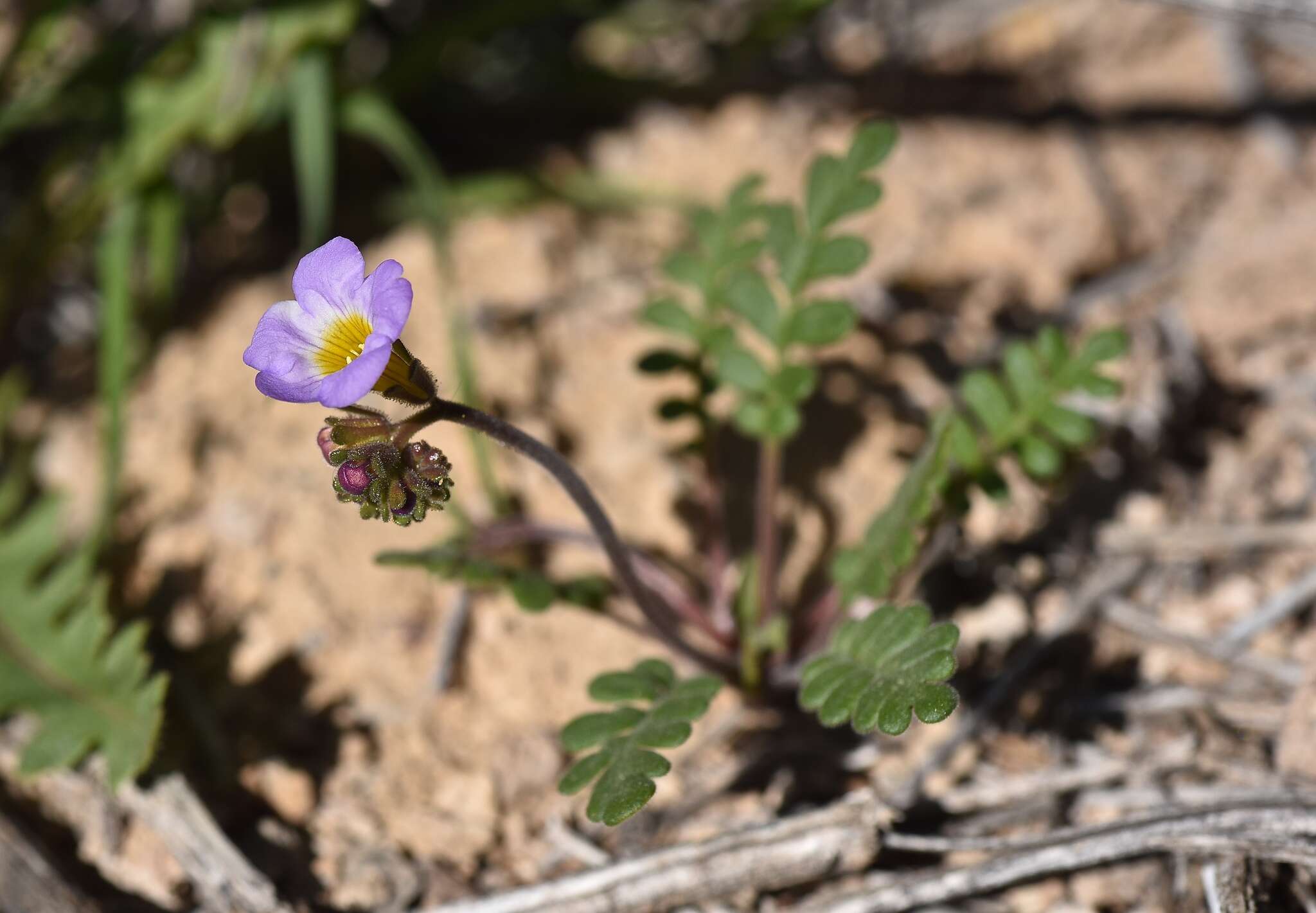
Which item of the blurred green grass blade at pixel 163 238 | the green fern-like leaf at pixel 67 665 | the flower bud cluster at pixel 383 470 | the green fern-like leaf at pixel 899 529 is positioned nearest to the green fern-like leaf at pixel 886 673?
the green fern-like leaf at pixel 899 529

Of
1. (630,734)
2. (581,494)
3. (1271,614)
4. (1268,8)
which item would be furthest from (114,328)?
(1268,8)

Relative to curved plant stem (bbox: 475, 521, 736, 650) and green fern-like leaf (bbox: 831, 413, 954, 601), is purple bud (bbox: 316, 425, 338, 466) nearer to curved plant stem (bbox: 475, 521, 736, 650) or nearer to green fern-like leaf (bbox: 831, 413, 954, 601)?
curved plant stem (bbox: 475, 521, 736, 650)

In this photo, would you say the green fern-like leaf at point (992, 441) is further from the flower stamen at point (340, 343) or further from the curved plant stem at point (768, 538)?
the flower stamen at point (340, 343)

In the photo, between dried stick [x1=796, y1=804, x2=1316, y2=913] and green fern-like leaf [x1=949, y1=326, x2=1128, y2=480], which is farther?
green fern-like leaf [x1=949, y1=326, x2=1128, y2=480]

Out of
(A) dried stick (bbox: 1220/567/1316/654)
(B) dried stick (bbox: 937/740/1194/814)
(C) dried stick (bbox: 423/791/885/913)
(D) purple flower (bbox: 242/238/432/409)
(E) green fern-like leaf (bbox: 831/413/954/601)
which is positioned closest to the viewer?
(D) purple flower (bbox: 242/238/432/409)

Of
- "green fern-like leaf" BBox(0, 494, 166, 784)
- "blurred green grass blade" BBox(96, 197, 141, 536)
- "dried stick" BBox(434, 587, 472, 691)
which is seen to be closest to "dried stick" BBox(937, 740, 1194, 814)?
"dried stick" BBox(434, 587, 472, 691)

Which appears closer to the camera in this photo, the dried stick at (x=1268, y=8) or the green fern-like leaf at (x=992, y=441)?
the green fern-like leaf at (x=992, y=441)

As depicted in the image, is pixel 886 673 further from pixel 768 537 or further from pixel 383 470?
pixel 383 470
